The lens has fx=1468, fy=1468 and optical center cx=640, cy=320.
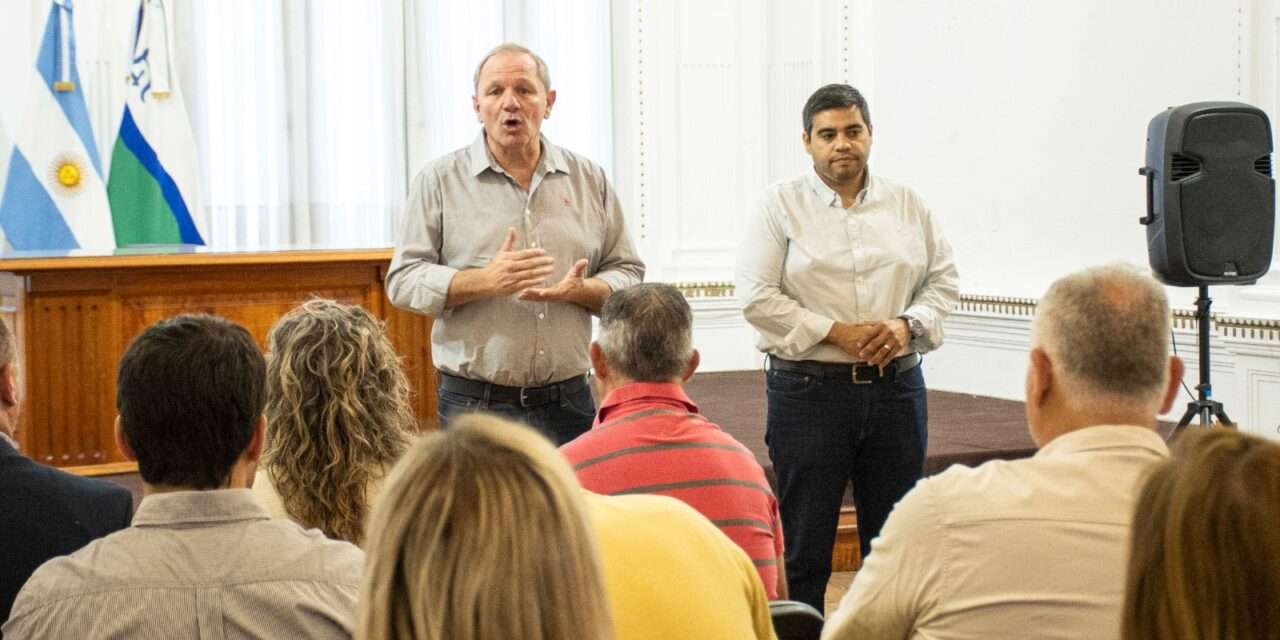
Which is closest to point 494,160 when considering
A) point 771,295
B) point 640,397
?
point 771,295

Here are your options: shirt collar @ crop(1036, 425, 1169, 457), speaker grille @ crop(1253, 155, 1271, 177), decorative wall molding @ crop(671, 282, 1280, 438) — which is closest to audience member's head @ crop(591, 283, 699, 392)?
shirt collar @ crop(1036, 425, 1169, 457)

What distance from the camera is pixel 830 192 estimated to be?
12.5 feet

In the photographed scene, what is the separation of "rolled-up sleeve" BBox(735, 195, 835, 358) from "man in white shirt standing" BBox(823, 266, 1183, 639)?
5.78ft

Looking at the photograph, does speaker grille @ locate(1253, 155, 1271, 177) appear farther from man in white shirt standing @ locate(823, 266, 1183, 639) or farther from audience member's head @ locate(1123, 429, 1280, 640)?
audience member's head @ locate(1123, 429, 1280, 640)

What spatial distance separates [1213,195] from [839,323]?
1.97 m

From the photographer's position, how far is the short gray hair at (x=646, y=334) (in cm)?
250

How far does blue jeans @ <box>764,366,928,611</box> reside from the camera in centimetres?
361

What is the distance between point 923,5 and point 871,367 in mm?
4176

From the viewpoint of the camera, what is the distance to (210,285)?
5.65 m

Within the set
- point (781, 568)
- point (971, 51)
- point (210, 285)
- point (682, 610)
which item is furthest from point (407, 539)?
point (971, 51)

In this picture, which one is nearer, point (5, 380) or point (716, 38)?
point (5, 380)

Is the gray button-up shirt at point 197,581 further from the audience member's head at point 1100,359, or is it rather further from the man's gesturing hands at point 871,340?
the man's gesturing hands at point 871,340

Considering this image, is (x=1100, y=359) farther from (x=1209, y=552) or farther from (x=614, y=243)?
(x=614, y=243)

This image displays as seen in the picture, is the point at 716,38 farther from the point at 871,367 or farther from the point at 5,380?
the point at 5,380
